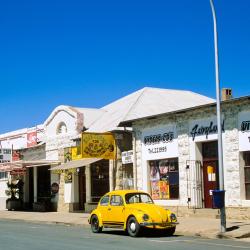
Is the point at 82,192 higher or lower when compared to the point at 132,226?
higher

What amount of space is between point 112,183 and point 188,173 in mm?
5966

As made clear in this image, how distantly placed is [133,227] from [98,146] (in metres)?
10.9

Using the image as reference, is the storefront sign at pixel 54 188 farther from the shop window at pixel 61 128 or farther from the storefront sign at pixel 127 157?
the storefront sign at pixel 127 157

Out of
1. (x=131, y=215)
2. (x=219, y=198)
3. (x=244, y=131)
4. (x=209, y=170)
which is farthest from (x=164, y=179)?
(x=131, y=215)

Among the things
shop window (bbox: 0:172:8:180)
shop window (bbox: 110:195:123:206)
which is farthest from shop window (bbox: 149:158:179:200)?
shop window (bbox: 0:172:8:180)

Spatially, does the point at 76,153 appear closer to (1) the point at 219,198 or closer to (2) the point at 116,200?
(2) the point at 116,200

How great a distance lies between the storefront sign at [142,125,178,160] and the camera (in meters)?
25.5

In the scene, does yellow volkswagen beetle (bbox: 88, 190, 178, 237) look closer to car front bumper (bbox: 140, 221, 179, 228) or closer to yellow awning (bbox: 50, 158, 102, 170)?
car front bumper (bbox: 140, 221, 179, 228)

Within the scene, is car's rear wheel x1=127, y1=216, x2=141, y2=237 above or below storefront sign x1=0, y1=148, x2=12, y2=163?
below

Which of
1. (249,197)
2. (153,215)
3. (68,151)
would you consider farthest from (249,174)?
(68,151)

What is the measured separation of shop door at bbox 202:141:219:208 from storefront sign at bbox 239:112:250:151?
6.27 ft

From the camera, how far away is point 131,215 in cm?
1789

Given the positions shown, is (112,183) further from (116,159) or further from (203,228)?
(203,228)

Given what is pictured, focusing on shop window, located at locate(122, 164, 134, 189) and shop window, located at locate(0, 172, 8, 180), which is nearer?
shop window, located at locate(122, 164, 134, 189)
